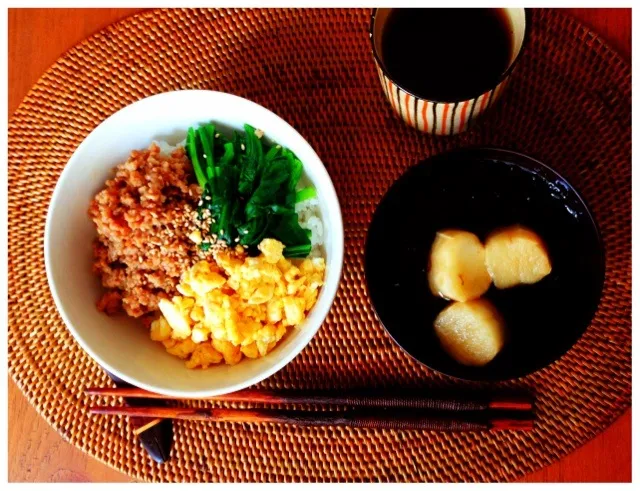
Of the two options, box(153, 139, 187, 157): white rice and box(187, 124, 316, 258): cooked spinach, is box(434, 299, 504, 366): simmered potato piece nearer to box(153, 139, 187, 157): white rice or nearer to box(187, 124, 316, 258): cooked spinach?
box(187, 124, 316, 258): cooked spinach

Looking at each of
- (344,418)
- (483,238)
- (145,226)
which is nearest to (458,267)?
(483,238)

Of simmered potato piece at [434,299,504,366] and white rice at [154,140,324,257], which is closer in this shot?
simmered potato piece at [434,299,504,366]

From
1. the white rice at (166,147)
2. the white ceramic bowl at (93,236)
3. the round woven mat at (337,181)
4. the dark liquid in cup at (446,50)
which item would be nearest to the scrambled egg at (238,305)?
the white ceramic bowl at (93,236)

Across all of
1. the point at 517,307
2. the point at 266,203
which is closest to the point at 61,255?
the point at 266,203

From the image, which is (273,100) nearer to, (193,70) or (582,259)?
(193,70)

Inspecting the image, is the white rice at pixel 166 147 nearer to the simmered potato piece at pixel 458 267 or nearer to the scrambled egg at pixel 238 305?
the scrambled egg at pixel 238 305

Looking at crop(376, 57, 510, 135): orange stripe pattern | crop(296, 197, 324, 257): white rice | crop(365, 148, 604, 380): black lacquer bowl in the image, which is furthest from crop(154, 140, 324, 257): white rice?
crop(376, 57, 510, 135): orange stripe pattern

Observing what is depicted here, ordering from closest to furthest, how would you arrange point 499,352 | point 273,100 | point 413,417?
point 499,352 < point 413,417 < point 273,100

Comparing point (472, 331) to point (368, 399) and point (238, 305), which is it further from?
point (238, 305)
